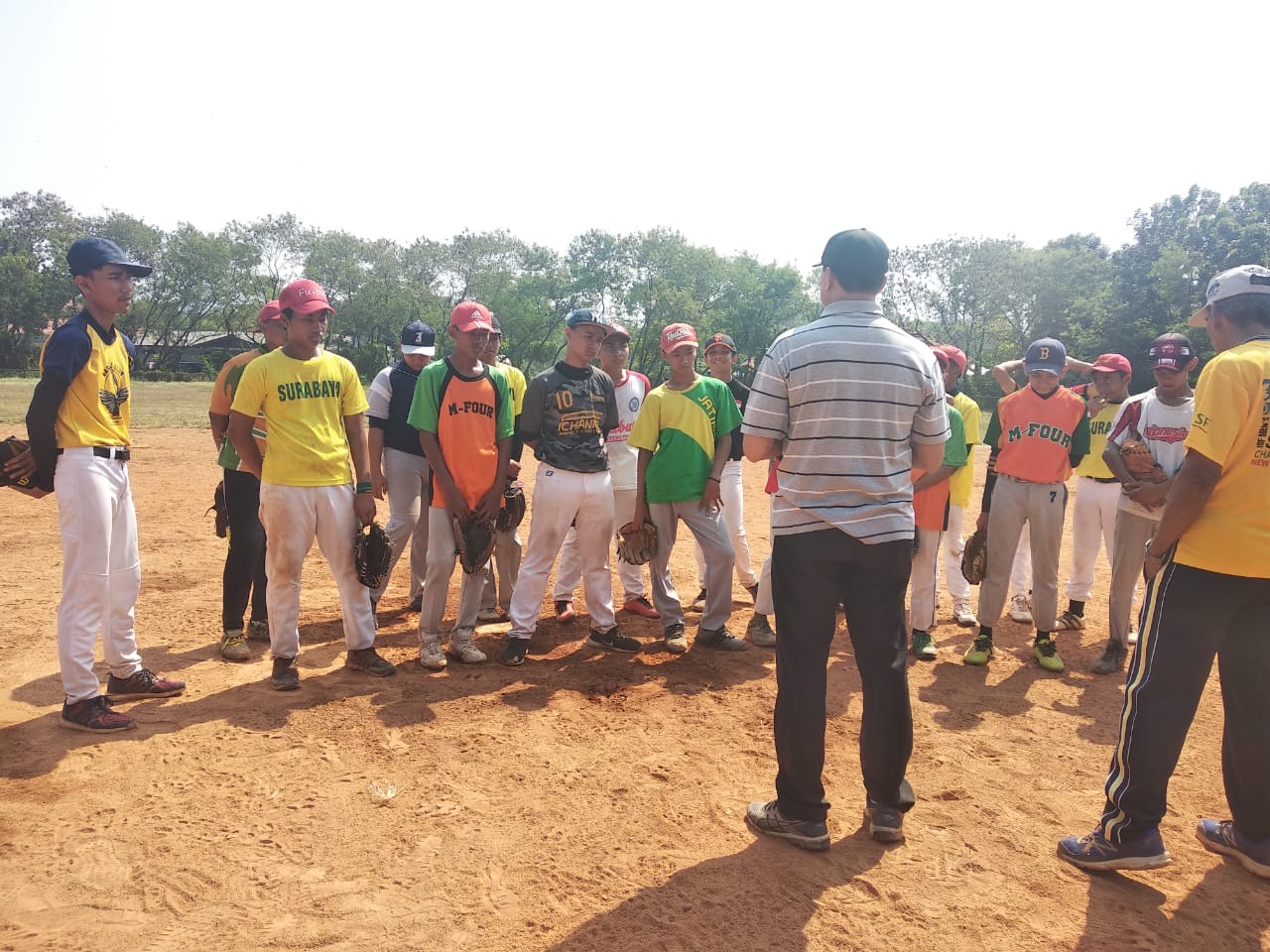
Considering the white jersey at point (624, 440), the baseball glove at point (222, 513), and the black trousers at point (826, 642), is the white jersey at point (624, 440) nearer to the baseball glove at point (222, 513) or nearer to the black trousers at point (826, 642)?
the baseball glove at point (222, 513)

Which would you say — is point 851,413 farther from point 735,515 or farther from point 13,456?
point 13,456

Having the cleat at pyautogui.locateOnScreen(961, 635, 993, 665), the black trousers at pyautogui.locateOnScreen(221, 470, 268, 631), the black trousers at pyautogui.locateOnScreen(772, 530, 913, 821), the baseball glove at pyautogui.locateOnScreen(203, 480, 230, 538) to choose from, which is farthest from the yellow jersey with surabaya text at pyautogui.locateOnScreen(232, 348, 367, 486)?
the cleat at pyautogui.locateOnScreen(961, 635, 993, 665)

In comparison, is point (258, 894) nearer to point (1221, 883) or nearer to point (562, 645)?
point (562, 645)

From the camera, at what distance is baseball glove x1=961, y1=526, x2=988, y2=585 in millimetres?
6285

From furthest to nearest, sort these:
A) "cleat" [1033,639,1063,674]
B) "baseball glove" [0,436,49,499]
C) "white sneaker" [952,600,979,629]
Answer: "white sneaker" [952,600,979,629], "cleat" [1033,639,1063,674], "baseball glove" [0,436,49,499]

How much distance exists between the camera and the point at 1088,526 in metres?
7.16

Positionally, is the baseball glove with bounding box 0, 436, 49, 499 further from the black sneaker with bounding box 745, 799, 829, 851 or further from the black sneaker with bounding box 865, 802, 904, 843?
the black sneaker with bounding box 865, 802, 904, 843

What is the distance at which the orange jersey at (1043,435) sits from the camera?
6000 mm

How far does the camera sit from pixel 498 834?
3.54 m

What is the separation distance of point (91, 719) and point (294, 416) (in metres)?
1.99

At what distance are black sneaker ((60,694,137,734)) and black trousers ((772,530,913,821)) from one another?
3.60m

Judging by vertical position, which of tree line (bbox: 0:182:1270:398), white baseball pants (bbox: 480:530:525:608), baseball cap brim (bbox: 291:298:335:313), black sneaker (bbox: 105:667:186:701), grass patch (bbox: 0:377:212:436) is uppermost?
tree line (bbox: 0:182:1270:398)

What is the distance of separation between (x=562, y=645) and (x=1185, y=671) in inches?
161

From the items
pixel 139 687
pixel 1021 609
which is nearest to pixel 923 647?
pixel 1021 609
